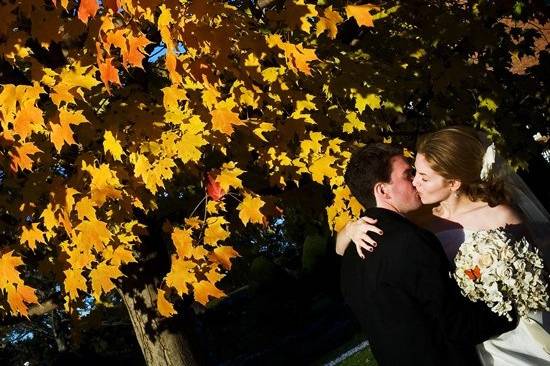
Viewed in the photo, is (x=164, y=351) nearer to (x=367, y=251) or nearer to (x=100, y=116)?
(x=100, y=116)

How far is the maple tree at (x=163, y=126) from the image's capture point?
14.2 ft

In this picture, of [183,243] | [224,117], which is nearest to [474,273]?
[224,117]

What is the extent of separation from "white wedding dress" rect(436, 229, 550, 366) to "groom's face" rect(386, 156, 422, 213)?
0.84 meters

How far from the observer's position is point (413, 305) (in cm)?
274

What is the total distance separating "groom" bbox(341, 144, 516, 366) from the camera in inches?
107

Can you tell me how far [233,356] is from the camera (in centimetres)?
1706

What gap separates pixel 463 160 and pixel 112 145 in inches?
107

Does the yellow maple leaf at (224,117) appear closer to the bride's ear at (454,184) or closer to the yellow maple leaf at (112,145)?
the yellow maple leaf at (112,145)

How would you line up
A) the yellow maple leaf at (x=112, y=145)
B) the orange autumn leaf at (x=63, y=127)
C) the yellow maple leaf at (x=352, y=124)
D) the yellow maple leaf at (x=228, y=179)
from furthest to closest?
the yellow maple leaf at (x=352, y=124)
the yellow maple leaf at (x=228, y=179)
the yellow maple leaf at (x=112, y=145)
the orange autumn leaf at (x=63, y=127)

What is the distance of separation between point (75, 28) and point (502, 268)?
366cm

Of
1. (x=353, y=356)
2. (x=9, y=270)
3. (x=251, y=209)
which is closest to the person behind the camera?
(x=9, y=270)

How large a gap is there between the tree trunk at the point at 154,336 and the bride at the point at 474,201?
315cm

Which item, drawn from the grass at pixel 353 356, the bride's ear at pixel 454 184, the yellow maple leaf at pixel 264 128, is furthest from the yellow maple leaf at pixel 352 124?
the grass at pixel 353 356

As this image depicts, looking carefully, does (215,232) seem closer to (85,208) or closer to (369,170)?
(85,208)
